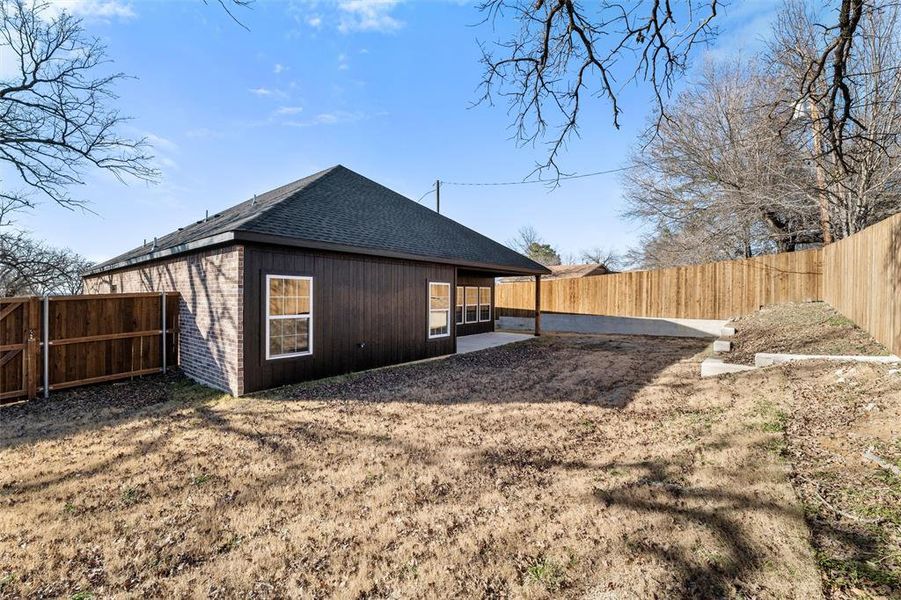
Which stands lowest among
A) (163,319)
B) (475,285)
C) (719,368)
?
(719,368)

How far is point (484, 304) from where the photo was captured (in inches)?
595

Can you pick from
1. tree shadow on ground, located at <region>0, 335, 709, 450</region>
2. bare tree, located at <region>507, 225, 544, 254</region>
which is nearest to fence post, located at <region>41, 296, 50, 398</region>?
tree shadow on ground, located at <region>0, 335, 709, 450</region>

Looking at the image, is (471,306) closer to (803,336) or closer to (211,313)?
(211,313)

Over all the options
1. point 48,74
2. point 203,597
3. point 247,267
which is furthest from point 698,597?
point 48,74

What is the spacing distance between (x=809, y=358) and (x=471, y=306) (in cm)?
998

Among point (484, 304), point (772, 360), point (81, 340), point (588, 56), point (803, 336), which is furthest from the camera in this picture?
point (484, 304)

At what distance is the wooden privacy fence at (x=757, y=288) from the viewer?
5.05 m

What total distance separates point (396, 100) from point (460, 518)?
12.4 meters

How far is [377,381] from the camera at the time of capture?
714cm

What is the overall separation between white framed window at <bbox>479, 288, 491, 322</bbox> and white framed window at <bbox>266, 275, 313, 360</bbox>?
28.3 feet

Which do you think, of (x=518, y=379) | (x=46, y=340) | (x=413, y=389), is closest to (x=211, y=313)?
(x=46, y=340)

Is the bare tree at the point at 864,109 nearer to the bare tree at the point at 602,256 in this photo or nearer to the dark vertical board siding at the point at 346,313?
the dark vertical board siding at the point at 346,313

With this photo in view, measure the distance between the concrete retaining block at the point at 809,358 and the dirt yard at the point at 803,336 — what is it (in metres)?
0.22

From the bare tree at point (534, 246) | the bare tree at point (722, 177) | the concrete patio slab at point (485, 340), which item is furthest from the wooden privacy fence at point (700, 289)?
the bare tree at point (534, 246)
